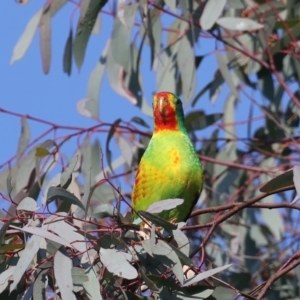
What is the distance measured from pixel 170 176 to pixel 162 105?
55cm

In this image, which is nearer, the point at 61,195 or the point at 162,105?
the point at 61,195

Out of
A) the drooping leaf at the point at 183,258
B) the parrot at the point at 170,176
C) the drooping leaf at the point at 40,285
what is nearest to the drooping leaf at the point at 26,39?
the parrot at the point at 170,176

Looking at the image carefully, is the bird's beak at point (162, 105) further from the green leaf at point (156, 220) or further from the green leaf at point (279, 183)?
the green leaf at point (156, 220)

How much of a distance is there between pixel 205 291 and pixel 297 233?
2.58 meters

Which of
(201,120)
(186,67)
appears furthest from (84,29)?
(201,120)

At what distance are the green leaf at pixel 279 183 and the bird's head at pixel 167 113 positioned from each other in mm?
1257

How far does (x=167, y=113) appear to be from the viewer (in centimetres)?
429

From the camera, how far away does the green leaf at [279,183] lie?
9.84 ft

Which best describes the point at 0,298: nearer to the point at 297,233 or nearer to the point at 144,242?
the point at 144,242

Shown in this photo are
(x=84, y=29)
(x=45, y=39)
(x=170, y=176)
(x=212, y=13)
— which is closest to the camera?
(x=170, y=176)

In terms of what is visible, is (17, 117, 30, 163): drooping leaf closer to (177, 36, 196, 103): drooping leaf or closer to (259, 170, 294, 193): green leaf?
(177, 36, 196, 103): drooping leaf

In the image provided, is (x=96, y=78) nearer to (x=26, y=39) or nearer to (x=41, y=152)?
(x=26, y=39)

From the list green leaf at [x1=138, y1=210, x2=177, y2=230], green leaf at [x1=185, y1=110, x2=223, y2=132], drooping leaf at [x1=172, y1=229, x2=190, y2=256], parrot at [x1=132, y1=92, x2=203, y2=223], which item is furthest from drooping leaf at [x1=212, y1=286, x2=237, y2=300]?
green leaf at [x1=185, y1=110, x2=223, y2=132]

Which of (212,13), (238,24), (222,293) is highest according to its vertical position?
(212,13)
